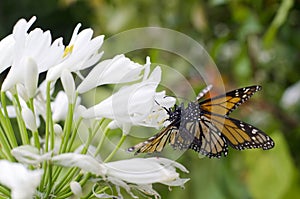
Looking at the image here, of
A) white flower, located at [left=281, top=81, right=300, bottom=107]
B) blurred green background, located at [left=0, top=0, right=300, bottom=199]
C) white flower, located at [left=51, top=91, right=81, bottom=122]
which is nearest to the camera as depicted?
white flower, located at [left=51, top=91, right=81, bottom=122]

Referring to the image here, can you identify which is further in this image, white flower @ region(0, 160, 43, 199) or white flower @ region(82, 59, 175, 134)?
white flower @ region(82, 59, 175, 134)

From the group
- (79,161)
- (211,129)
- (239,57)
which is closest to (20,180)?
(79,161)

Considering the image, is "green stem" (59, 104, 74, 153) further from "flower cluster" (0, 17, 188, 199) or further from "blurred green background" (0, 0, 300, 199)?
"blurred green background" (0, 0, 300, 199)

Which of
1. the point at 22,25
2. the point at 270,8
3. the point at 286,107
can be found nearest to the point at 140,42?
the point at 270,8

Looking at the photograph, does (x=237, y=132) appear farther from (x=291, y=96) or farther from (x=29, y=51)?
(x=291, y=96)

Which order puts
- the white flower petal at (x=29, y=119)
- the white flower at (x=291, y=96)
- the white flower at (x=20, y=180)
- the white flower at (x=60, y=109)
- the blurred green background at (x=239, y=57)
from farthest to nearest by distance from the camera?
1. the white flower at (x=291, y=96)
2. the blurred green background at (x=239, y=57)
3. the white flower at (x=60, y=109)
4. the white flower petal at (x=29, y=119)
5. the white flower at (x=20, y=180)

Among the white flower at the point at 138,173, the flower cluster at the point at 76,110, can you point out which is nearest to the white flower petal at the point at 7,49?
the flower cluster at the point at 76,110

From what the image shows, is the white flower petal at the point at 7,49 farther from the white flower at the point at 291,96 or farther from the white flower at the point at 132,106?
the white flower at the point at 291,96

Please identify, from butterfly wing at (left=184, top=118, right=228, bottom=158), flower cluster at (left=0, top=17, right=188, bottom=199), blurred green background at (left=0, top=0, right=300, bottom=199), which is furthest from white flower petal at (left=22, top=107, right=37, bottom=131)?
blurred green background at (left=0, top=0, right=300, bottom=199)
